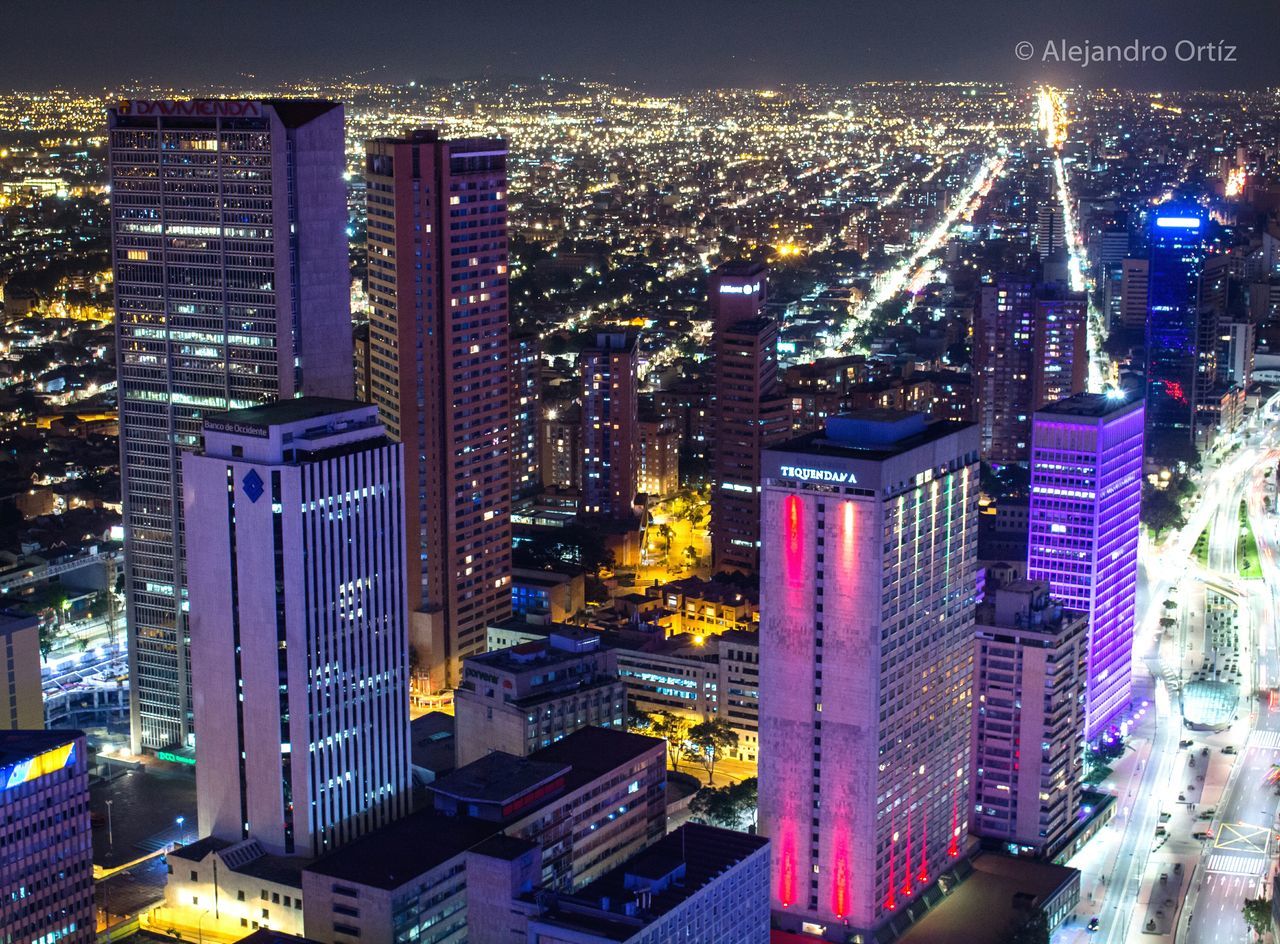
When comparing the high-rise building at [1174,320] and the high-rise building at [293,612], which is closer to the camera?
the high-rise building at [293,612]

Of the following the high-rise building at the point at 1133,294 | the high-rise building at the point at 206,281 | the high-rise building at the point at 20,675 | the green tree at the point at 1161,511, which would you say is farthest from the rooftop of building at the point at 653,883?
the high-rise building at the point at 1133,294

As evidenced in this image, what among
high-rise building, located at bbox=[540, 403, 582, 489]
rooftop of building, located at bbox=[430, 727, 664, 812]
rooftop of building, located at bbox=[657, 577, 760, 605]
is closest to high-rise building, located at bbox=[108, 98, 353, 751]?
rooftop of building, located at bbox=[430, 727, 664, 812]

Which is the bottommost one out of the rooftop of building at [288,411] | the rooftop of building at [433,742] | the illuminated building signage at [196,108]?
the rooftop of building at [433,742]

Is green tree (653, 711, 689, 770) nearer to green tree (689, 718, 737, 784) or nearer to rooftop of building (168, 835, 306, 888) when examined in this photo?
green tree (689, 718, 737, 784)

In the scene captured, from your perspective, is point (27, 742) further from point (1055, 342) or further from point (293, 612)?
point (1055, 342)

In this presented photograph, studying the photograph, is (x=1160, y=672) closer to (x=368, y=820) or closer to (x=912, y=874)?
(x=912, y=874)

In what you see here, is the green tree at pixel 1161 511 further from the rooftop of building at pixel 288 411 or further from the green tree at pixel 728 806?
the rooftop of building at pixel 288 411

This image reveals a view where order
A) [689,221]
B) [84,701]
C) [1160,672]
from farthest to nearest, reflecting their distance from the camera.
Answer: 1. [689,221]
2. [1160,672]
3. [84,701]

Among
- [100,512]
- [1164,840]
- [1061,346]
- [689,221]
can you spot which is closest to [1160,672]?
[1164,840]

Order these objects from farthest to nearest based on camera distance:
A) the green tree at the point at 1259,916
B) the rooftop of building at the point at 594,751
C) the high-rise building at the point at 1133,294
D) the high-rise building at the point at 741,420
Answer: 1. the high-rise building at the point at 1133,294
2. the high-rise building at the point at 741,420
3. the rooftop of building at the point at 594,751
4. the green tree at the point at 1259,916
